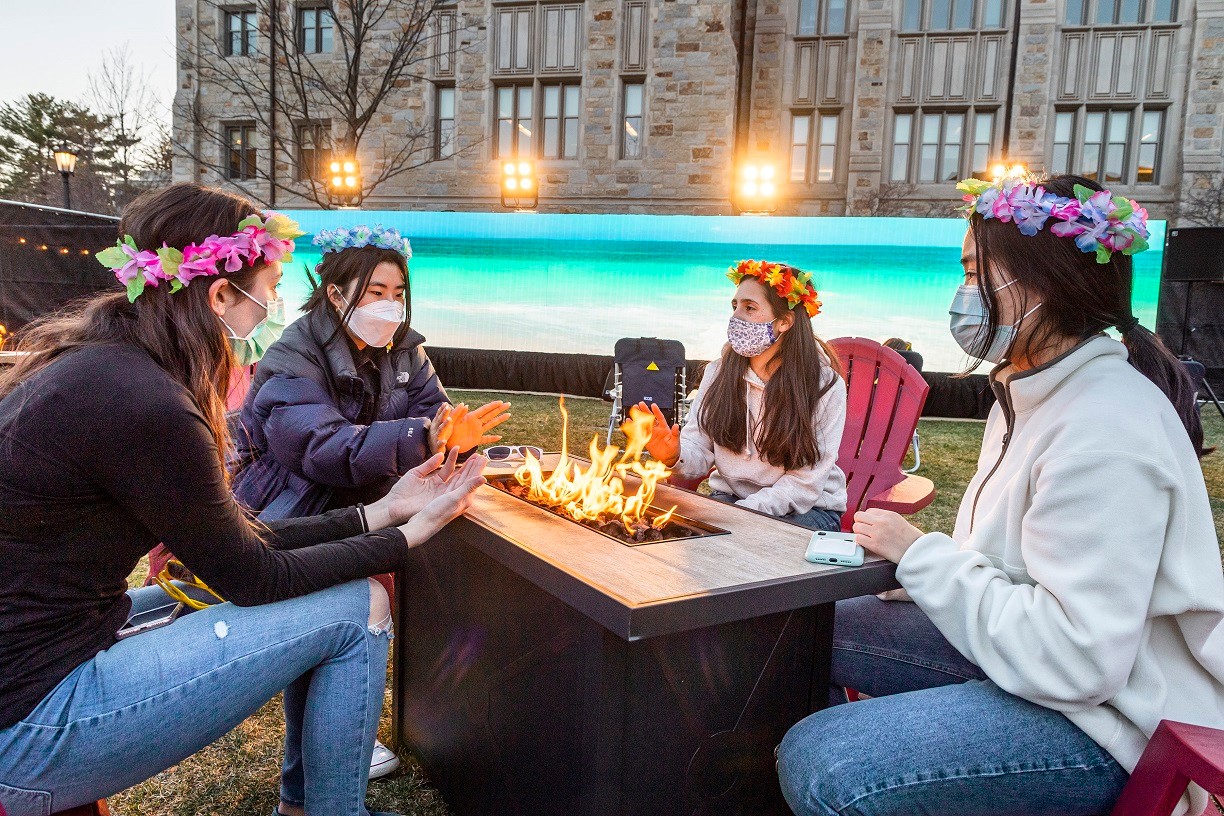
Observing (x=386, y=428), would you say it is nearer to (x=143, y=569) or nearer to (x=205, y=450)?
(x=205, y=450)

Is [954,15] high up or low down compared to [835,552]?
up

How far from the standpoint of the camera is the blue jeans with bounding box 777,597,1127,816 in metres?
1.50

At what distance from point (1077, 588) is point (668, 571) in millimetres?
763

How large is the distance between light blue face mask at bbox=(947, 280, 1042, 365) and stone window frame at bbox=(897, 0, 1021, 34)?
19352mm

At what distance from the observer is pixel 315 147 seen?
19672mm

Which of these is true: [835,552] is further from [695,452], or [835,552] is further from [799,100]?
[799,100]

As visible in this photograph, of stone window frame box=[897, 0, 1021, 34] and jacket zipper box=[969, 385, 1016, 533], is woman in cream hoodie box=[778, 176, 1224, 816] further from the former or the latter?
stone window frame box=[897, 0, 1021, 34]

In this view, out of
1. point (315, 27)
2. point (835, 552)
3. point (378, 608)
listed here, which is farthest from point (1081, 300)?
point (315, 27)

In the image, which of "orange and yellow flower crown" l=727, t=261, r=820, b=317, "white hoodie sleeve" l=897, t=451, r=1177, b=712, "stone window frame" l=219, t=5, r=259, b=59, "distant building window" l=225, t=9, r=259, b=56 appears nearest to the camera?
"white hoodie sleeve" l=897, t=451, r=1177, b=712

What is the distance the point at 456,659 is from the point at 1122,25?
852 inches

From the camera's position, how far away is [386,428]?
2.90 m

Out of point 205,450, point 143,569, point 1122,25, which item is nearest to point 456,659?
point 205,450

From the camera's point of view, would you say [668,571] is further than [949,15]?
No

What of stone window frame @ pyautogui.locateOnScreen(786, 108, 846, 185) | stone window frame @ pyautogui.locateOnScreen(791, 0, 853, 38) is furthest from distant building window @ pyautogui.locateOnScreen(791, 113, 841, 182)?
stone window frame @ pyautogui.locateOnScreen(791, 0, 853, 38)
